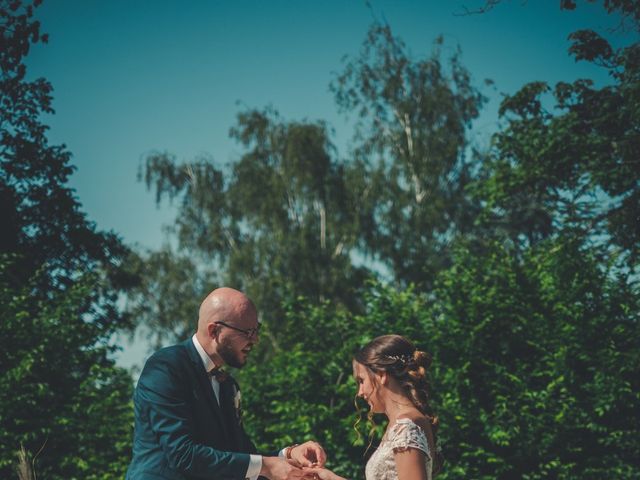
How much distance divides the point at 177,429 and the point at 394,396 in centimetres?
125

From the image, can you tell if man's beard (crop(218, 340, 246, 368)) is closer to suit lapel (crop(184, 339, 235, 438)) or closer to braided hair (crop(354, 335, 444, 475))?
suit lapel (crop(184, 339, 235, 438))

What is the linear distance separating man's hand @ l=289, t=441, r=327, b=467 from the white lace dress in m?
0.34

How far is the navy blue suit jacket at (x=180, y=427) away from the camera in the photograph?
3783mm

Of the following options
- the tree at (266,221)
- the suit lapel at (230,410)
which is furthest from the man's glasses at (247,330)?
the tree at (266,221)

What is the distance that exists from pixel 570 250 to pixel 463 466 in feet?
11.5

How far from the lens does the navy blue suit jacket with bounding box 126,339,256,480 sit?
378cm

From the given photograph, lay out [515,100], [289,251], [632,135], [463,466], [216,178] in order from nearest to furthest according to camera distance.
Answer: [463,466] → [632,135] → [515,100] → [289,251] → [216,178]

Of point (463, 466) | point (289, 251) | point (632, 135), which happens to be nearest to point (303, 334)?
point (463, 466)

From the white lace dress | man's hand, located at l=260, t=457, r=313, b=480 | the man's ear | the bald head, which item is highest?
the bald head

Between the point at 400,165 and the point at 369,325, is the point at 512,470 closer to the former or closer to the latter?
the point at 369,325

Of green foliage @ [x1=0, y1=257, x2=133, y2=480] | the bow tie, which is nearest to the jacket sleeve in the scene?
Answer: the bow tie

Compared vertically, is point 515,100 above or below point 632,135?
above

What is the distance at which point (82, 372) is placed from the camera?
1227cm

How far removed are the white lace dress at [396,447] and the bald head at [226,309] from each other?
1.01m
